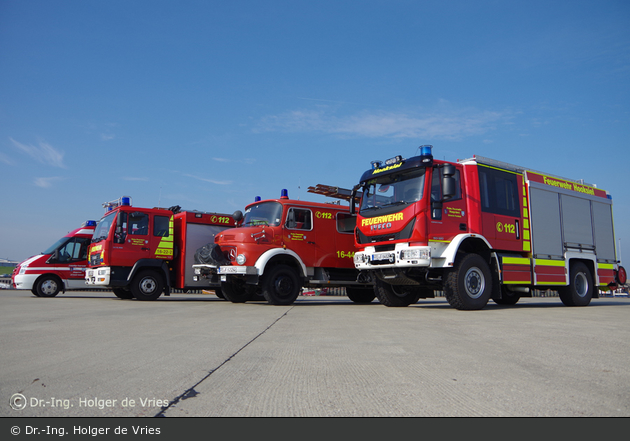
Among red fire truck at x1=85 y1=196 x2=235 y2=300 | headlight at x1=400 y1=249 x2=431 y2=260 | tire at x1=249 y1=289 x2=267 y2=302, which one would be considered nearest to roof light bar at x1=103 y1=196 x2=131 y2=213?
red fire truck at x1=85 y1=196 x2=235 y2=300

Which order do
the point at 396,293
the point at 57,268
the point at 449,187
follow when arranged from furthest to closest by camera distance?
the point at 57,268, the point at 396,293, the point at 449,187

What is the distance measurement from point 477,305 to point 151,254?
Result: 9266 millimetres

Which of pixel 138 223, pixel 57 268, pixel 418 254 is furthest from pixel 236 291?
pixel 57 268

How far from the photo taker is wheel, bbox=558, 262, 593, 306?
38.9 feet

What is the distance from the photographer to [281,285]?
1172 centimetres

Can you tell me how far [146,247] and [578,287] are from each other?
1193 centimetres

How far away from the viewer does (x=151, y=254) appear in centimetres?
1402

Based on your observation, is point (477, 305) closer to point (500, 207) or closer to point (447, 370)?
point (500, 207)

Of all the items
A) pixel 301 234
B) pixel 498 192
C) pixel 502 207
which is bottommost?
pixel 301 234

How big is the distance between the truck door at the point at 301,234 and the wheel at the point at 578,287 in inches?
253

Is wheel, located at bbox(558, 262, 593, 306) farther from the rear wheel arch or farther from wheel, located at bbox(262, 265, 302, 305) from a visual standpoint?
the rear wheel arch

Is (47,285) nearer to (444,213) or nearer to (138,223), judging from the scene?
(138,223)

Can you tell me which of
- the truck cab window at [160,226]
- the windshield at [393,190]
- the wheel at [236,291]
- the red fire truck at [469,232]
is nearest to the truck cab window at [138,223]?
the truck cab window at [160,226]
